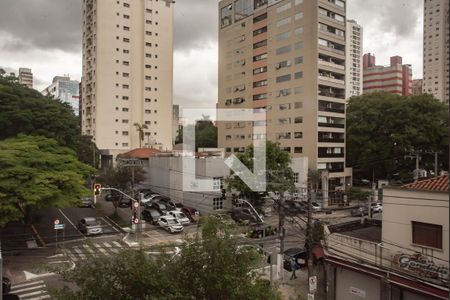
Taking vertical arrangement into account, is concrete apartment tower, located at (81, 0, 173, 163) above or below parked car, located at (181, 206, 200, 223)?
above

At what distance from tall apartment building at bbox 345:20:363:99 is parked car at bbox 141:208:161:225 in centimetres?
8609

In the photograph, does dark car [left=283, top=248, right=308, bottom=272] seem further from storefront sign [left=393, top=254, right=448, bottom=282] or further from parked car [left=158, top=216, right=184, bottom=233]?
parked car [left=158, top=216, right=184, bottom=233]

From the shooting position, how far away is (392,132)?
137ft

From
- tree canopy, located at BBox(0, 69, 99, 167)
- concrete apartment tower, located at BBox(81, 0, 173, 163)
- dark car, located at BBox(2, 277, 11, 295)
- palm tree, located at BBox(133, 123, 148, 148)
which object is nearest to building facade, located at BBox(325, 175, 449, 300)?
dark car, located at BBox(2, 277, 11, 295)

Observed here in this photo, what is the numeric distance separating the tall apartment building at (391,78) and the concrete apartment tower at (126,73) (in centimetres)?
6537

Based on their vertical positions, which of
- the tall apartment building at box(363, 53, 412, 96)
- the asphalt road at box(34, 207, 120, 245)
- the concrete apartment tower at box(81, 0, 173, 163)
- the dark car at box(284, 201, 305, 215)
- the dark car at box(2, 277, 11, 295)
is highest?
the tall apartment building at box(363, 53, 412, 96)

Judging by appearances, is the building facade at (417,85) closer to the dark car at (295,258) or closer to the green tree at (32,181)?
the dark car at (295,258)

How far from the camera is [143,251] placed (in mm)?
6930

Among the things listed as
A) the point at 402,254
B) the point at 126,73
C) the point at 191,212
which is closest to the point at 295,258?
the point at 402,254

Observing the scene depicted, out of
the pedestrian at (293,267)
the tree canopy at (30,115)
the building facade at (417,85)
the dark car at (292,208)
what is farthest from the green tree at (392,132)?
the building facade at (417,85)

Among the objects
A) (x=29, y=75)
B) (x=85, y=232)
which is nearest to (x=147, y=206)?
(x=85, y=232)

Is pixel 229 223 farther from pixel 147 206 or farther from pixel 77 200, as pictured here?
pixel 147 206

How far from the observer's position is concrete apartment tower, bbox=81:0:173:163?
176 feet

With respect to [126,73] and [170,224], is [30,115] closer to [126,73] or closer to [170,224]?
[170,224]
